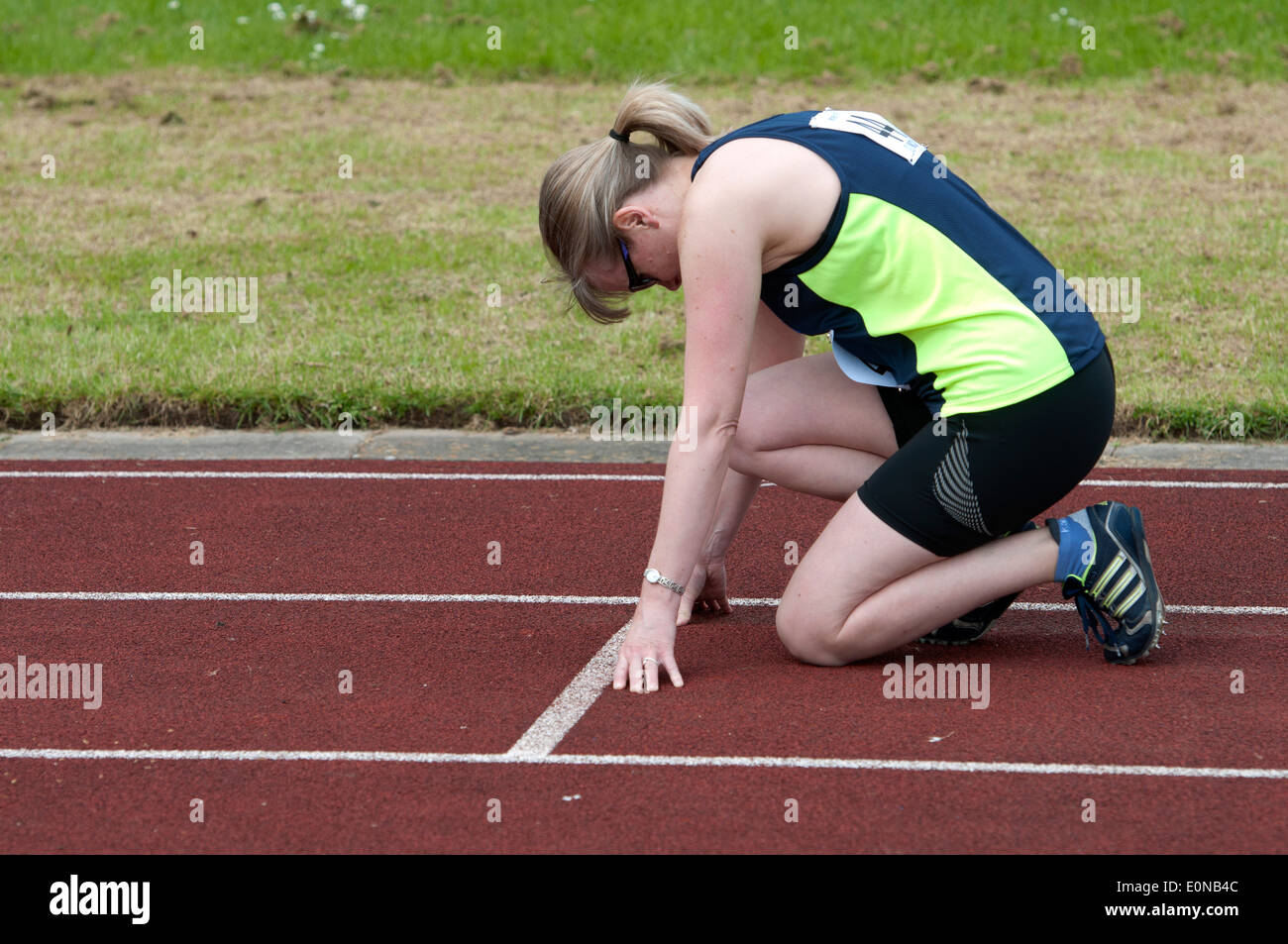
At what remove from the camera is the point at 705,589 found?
14.0 ft

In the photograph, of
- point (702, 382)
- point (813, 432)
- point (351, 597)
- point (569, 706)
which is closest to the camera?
point (702, 382)

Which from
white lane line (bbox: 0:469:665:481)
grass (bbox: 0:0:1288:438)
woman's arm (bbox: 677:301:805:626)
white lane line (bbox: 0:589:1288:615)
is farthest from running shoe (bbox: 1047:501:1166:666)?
grass (bbox: 0:0:1288:438)

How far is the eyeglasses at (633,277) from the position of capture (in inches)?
138

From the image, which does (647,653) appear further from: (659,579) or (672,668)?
(659,579)

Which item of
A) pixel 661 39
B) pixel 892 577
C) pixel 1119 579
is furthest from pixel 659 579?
pixel 661 39

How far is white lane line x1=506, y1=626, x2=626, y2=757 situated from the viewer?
11.2 feet

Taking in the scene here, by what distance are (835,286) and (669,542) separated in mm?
736

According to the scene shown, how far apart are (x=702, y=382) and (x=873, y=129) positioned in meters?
0.79

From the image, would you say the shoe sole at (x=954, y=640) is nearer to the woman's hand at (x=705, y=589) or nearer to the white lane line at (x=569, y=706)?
the woman's hand at (x=705, y=589)

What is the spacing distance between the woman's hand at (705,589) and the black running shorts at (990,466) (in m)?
0.69

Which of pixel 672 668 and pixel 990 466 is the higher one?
pixel 990 466

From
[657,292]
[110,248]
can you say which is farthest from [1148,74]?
[110,248]

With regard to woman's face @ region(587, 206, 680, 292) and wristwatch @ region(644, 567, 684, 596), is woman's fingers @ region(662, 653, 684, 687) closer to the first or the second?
wristwatch @ region(644, 567, 684, 596)

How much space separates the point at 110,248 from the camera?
1005 centimetres
